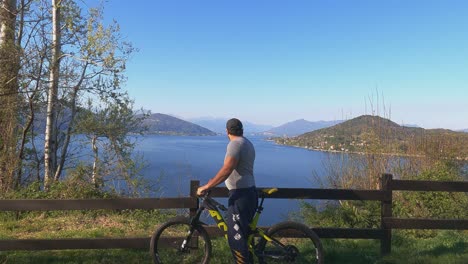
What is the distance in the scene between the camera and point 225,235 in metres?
5.36

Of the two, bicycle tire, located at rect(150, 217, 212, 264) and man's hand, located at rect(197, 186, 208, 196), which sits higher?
man's hand, located at rect(197, 186, 208, 196)

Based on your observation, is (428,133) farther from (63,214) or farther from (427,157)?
(63,214)

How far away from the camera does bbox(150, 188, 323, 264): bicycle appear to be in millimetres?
5039

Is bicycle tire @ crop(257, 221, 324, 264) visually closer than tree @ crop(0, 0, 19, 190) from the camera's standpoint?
Yes

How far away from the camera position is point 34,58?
11789mm

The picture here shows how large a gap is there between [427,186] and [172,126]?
54353 mm

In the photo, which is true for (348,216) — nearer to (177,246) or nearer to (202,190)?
(177,246)

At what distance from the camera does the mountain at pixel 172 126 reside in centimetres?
1809

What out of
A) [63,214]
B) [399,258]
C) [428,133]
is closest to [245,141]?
[399,258]

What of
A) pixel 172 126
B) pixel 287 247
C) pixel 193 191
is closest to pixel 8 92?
pixel 193 191

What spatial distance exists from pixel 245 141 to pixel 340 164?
7928mm

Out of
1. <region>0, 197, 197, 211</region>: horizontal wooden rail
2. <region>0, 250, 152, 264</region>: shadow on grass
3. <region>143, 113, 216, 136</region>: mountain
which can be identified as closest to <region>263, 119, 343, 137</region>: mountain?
<region>143, 113, 216, 136</region>: mountain

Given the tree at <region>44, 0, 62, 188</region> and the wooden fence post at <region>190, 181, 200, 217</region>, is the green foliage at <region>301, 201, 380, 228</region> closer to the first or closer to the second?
the wooden fence post at <region>190, 181, 200, 217</region>

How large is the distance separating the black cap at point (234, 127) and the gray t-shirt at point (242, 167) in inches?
3.6
